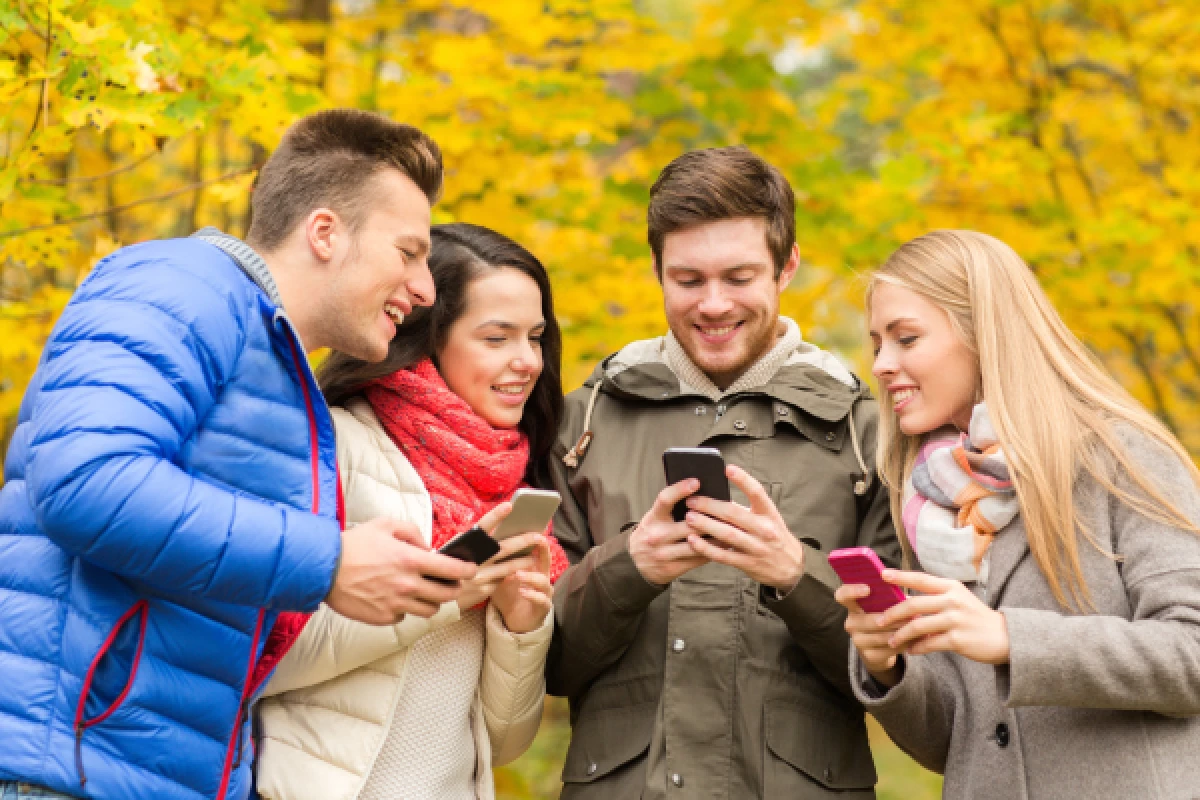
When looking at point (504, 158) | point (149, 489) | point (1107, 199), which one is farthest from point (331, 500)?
point (1107, 199)

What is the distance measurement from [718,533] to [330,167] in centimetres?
122

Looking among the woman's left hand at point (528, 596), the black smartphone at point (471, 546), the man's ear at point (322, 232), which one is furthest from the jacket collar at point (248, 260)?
the woman's left hand at point (528, 596)

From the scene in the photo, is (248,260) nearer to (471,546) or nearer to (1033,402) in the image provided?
(471,546)

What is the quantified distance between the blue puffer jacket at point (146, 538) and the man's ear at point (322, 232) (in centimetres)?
30

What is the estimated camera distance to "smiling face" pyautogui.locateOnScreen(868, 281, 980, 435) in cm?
282

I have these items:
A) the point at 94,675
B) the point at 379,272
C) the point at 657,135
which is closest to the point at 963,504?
the point at 379,272

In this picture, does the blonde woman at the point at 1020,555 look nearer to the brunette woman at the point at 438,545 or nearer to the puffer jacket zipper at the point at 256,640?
the brunette woman at the point at 438,545

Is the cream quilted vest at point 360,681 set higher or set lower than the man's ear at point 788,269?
lower

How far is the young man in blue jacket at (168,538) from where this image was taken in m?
1.96

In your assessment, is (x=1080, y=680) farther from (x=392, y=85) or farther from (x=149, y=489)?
(x=392, y=85)

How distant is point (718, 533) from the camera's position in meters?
2.64

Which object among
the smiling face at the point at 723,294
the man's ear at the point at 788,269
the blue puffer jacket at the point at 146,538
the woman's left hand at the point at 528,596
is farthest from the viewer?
the man's ear at the point at 788,269

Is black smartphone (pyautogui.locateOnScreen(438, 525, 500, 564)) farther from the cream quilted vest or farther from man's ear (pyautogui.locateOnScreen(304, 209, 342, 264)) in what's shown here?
man's ear (pyautogui.locateOnScreen(304, 209, 342, 264))

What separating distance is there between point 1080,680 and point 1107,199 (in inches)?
173
